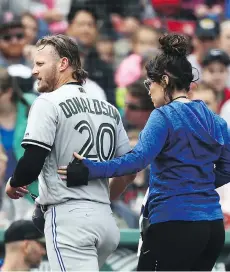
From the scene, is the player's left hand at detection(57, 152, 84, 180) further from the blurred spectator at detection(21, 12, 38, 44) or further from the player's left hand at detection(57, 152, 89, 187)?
the blurred spectator at detection(21, 12, 38, 44)

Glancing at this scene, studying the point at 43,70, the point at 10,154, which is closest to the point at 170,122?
the point at 43,70

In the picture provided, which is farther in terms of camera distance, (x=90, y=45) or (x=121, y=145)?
(x=90, y=45)

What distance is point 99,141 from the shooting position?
4.37 metres

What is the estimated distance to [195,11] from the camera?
10398 mm

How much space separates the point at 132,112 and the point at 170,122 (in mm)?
3638

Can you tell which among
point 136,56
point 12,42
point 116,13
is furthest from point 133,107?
point 116,13

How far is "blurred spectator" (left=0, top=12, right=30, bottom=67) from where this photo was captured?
9.17 metres

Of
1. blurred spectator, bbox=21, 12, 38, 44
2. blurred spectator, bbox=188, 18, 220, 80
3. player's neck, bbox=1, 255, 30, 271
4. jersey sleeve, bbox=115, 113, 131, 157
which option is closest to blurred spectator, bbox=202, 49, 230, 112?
blurred spectator, bbox=188, 18, 220, 80

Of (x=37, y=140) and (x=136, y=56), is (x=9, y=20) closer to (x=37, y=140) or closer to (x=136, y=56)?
Answer: (x=136, y=56)

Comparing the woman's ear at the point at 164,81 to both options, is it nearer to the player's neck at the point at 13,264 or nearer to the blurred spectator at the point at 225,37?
the player's neck at the point at 13,264

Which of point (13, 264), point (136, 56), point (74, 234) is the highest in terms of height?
point (74, 234)

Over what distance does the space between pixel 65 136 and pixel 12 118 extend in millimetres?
3177

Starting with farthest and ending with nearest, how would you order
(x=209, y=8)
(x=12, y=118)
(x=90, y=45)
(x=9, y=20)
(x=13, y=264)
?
A: (x=209, y=8) → (x=9, y=20) → (x=90, y=45) → (x=12, y=118) → (x=13, y=264)

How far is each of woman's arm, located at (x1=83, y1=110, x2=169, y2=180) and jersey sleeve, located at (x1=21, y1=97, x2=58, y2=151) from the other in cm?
22
